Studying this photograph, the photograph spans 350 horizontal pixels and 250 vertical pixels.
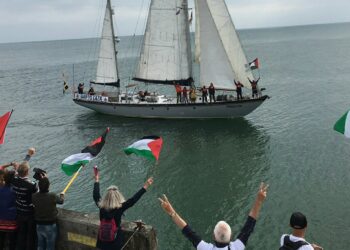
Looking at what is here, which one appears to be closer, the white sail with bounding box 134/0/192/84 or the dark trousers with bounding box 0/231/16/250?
the dark trousers with bounding box 0/231/16/250

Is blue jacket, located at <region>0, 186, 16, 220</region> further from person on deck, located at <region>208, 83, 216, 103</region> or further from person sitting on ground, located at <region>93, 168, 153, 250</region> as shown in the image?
person on deck, located at <region>208, 83, 216, 103</region>

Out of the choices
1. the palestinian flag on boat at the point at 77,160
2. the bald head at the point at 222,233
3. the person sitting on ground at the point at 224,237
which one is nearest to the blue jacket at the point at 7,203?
the palestinian flag on boat at the point at 77,160

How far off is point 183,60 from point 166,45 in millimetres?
2208

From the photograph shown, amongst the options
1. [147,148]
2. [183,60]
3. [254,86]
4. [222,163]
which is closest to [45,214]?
[147,148]

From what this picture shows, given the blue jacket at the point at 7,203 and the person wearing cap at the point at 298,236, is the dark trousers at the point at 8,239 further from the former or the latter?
the person wearing cap at the point at 298,236

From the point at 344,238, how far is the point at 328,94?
34587 millimetres

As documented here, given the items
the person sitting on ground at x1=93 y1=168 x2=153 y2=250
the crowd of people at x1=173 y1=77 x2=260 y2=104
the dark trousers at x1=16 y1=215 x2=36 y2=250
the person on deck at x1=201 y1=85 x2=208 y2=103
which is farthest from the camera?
the person on deck at x1=201 y1=85 x2=208 y2=103

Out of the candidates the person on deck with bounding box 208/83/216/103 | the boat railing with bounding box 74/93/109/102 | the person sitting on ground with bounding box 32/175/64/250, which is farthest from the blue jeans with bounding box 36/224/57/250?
the boat railing with bounding box 74/93/109/102

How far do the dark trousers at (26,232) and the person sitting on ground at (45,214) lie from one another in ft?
0.90

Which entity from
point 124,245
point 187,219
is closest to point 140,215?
point 187,219

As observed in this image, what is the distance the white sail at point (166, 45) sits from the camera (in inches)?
1394

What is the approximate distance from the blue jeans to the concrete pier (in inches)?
17.1

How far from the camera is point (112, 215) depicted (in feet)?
23.7

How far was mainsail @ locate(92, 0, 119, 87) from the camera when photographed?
38656 mm
